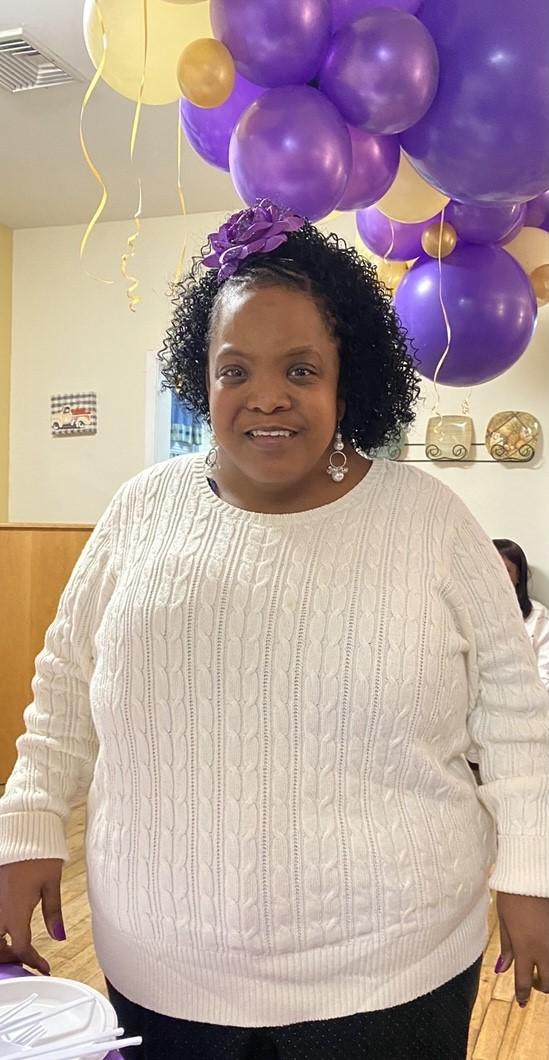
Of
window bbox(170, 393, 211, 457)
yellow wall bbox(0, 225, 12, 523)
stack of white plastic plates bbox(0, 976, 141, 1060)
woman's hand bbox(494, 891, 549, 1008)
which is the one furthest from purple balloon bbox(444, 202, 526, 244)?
yellow wall bbox(0, 225, 12, 523)

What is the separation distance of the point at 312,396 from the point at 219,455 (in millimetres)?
151

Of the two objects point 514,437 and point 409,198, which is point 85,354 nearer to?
point 514,437

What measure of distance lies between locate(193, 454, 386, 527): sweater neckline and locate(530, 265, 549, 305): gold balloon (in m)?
1.96

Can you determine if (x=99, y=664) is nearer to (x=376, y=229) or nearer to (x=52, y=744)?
(x=52, y=744)

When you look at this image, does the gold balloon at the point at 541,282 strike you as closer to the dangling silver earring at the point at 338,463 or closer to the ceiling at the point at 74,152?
the ceiling at the point at 74,152

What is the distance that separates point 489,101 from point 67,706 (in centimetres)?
120

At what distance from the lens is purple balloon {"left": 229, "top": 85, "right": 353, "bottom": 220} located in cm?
161

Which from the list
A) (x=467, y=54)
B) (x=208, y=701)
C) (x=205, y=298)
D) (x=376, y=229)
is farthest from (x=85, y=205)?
(x=208, y=701)

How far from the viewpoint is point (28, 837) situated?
98cm

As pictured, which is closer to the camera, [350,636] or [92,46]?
[350,636]

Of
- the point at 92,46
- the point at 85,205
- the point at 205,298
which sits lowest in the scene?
the point at 205,298

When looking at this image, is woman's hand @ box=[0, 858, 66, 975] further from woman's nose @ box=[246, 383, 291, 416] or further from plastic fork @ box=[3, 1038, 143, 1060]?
woman's nose @ box=[246, 383, 291, 416]

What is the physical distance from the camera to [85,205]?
464cm

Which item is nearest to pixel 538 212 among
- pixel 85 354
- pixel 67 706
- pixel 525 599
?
pixel 525 599
